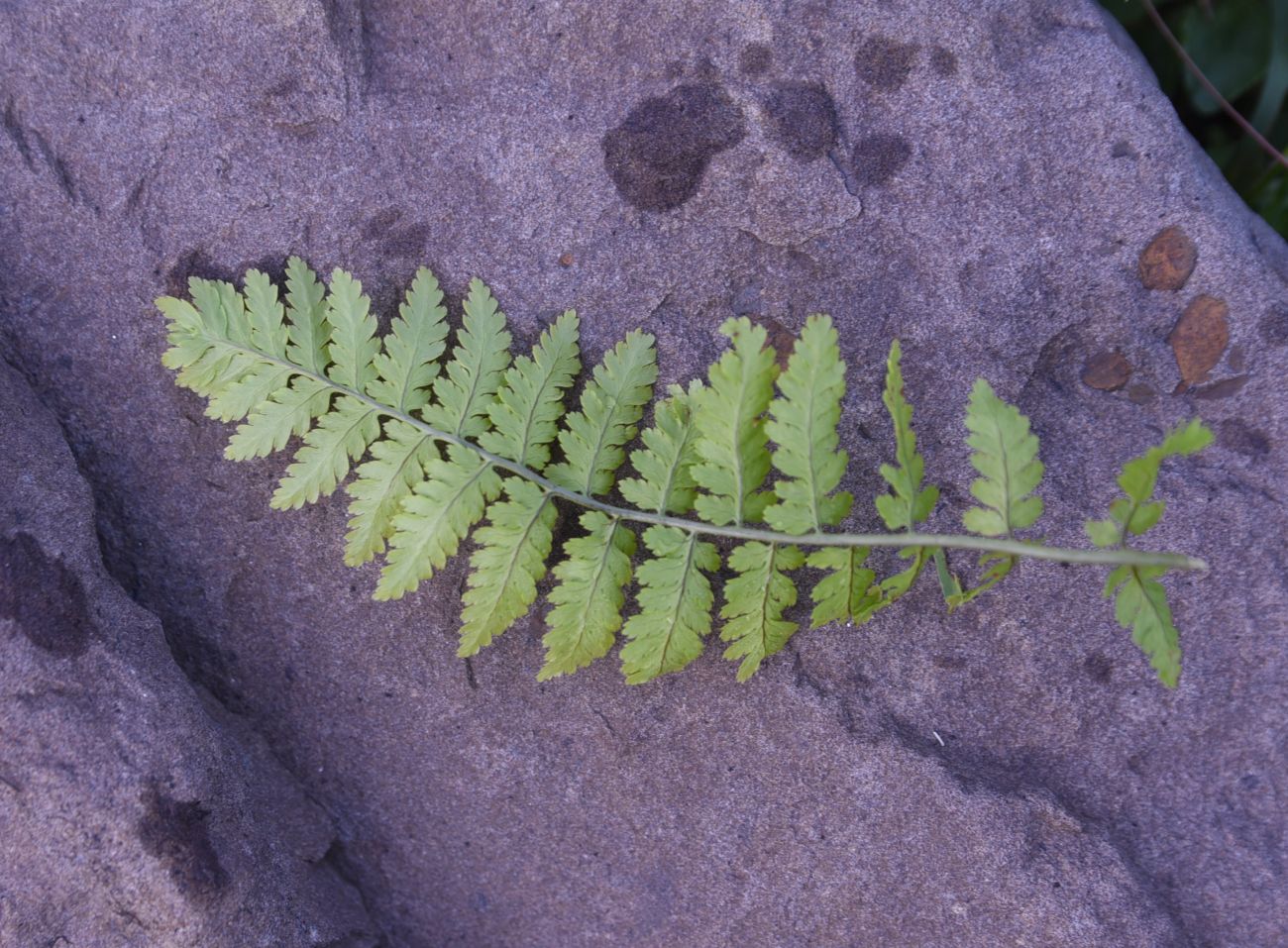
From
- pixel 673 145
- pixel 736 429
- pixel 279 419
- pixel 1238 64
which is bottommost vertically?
pixel 279 419

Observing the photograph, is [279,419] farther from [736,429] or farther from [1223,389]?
[1223,389]

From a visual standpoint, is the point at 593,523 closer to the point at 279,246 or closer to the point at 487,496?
the point at 487,496

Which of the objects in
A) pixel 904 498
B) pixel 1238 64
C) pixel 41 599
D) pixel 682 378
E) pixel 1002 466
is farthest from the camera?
pixel 1238 64

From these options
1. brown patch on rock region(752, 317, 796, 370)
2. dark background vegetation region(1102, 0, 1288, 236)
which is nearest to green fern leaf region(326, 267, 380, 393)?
brown patch on rock region(752, 317, 796, 370)

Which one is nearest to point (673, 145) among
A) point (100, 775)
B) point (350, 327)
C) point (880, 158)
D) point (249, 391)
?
point (880, 158)

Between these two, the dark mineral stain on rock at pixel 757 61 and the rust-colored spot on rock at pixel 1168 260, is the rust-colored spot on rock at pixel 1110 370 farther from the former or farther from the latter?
the dark mineral stain on rock at pixel 757 61

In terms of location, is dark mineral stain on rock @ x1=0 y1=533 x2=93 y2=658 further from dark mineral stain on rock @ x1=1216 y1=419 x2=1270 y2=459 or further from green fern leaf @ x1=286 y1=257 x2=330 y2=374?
dark mineral stain on rock @ x1=1216 y1=419 x2=1270 y2=459

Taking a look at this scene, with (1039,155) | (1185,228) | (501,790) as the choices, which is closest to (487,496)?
(501,790)
